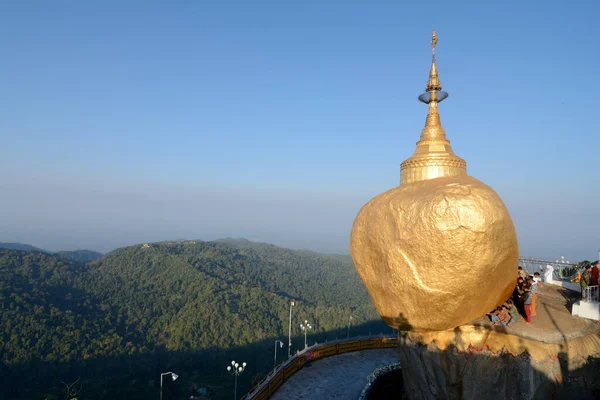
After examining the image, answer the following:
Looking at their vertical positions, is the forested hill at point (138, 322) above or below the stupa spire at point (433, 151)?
below

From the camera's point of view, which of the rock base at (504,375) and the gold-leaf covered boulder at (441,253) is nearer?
the gold-leaf covered boulder at (441,253)

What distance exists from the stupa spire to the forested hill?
42.4m

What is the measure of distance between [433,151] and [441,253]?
14.7 feet

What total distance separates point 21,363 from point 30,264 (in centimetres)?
5055

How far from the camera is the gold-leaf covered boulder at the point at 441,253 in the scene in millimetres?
8625

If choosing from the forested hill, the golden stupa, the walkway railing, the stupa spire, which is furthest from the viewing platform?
the forested hill

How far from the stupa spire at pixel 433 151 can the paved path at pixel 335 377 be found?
10059mm

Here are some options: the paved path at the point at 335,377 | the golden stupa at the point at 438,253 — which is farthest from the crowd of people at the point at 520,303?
the paved path at the point at 335,377

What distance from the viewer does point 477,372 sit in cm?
931

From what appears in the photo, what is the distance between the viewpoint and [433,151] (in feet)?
39.5

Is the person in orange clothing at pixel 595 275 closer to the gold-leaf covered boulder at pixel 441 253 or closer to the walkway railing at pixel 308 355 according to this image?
the gold-leaf covered boulder at pixel 441 253

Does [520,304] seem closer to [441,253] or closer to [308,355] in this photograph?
[441,253]

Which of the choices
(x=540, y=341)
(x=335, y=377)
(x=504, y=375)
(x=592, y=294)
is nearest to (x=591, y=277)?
(x=592, y=294)

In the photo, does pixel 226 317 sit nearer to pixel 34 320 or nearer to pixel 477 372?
pixel 34 320
